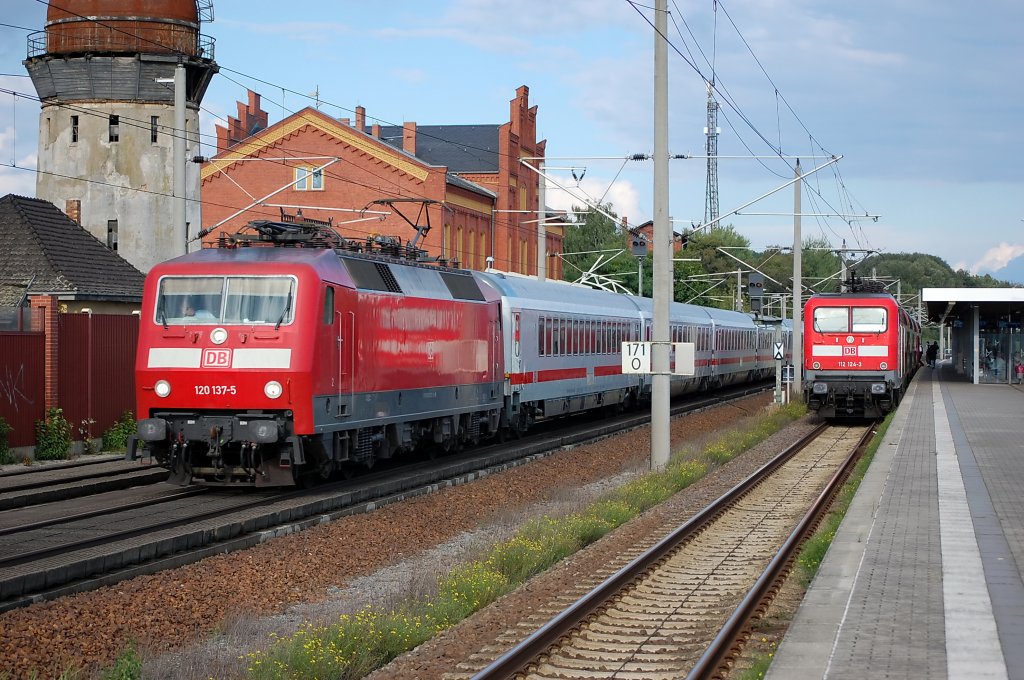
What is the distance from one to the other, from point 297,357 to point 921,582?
811 cm

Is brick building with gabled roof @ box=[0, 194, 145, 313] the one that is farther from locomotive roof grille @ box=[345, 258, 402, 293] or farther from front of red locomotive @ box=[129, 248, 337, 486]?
front of red locomotive @ box=[129, 248, 337, 486]

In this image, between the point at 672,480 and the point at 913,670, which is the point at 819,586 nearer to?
the point at 913,670

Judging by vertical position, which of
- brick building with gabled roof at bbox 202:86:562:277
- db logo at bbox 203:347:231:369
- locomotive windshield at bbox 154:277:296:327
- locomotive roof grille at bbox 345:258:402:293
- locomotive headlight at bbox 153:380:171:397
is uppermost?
brick building with gabled roof at bbox 202:86:562:277

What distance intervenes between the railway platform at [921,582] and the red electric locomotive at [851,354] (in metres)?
9.91

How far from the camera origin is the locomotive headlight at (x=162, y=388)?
15883 mm

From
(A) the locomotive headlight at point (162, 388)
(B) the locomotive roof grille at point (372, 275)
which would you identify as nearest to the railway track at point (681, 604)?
(B) the locomotive roof grille at point (372, 275)

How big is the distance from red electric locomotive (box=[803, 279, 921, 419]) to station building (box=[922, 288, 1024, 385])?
1445 cm

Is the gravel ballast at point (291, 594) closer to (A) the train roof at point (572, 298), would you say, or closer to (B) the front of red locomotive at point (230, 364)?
(B) the front of red locomotive at point (230, 364)

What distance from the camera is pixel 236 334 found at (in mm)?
15742

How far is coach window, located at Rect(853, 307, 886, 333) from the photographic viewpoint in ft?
102

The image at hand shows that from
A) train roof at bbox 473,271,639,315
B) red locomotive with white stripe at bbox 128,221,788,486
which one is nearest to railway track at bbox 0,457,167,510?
red locomotive with white stripe at bbox 128,221,788,486

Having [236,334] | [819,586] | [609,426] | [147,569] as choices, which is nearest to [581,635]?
[819,586]

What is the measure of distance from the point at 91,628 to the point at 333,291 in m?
7.54

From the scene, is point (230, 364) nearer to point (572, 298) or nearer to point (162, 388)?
point (162, 388)
